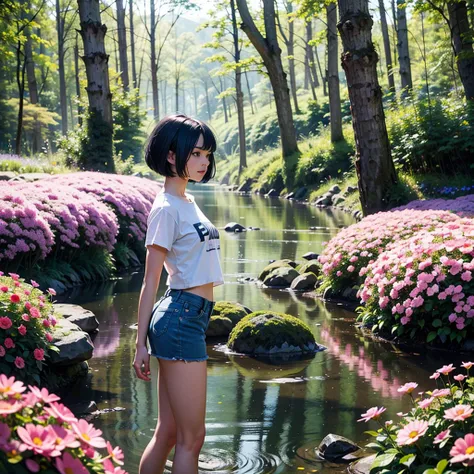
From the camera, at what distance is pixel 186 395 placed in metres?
3.33

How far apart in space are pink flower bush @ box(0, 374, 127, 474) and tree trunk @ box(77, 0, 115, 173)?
1629 cm

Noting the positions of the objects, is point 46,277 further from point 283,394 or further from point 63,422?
point 63,422

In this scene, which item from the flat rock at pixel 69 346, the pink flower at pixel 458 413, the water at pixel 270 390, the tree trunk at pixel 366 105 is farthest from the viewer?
the tree trunk at pixel 366 105

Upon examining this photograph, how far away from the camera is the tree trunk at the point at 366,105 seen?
1234 centimetres

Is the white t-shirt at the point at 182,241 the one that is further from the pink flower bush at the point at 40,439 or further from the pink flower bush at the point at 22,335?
the pink flower bush at the point at 22,335

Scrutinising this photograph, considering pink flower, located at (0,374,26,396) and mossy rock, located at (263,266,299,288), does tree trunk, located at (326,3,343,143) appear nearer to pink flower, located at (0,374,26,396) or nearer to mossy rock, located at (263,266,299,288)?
mossy rock, located at (263,266,299,288)

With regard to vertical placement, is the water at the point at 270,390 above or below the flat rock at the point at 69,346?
below

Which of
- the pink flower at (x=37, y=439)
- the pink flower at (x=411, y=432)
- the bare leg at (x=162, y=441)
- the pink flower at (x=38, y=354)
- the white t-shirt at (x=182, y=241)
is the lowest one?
the bare leg at (x=162, y=441)

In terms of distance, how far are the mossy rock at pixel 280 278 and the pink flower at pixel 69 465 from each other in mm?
9062

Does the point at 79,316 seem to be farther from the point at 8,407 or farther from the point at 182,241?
the point at 8,407

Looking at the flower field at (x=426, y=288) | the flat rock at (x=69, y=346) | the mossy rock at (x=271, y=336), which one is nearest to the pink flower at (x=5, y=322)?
the flat rock at (x=69, y=346)

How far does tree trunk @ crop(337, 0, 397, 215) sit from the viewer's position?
40.5 ft

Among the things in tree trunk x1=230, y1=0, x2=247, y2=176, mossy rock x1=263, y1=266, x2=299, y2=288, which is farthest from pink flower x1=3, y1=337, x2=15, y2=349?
tree trunk x1=230, y1=0, x2=247, y2=176

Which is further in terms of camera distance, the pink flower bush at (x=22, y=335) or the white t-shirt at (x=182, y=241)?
the pink flower bush at (x=22, y=335)
